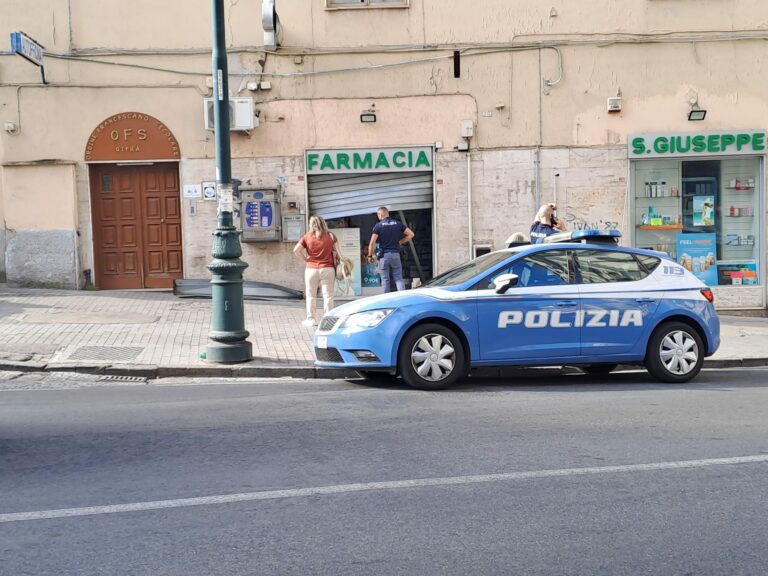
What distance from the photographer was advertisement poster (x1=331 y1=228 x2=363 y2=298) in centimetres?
1695

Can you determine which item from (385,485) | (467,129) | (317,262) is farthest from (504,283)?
(467,129)

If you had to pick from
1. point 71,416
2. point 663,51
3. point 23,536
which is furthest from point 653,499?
point 663,51

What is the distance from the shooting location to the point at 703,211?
17234 millimetres

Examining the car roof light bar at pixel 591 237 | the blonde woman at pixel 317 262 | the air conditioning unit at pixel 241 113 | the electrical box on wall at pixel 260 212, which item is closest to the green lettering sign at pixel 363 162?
the electrical box on wall at pixel 260 212

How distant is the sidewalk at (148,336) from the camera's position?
10.1 meters

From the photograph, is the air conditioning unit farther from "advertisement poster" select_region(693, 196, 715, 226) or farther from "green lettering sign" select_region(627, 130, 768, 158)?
"advertisement poster" select_region(693, 196, 715, 226)

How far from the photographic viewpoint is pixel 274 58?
16.6m

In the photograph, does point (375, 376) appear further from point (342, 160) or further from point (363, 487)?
point (342, 160)

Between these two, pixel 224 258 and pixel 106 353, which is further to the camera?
pixel 106 353

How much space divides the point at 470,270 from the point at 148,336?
4978 mm

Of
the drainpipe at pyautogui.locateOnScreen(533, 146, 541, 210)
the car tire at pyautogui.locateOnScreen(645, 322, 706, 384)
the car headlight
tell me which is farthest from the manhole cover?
the drainpipe at pyautogui.locateOnScreen(533, 146, 541, 210)

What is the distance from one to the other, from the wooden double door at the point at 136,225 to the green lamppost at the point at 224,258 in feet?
21.4

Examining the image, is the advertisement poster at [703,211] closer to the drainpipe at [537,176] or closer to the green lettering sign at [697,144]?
the green lettering sign at [697,144]

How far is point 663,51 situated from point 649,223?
3.27 metres
